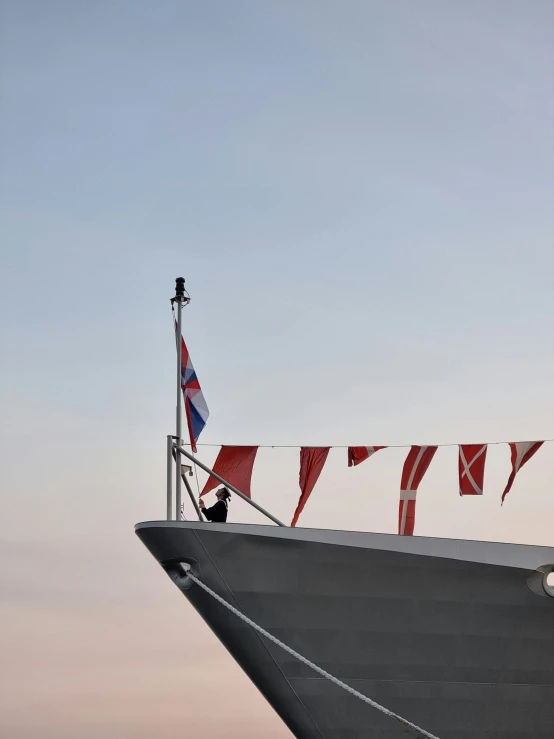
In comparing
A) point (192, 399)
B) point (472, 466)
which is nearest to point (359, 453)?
point (472, 466)

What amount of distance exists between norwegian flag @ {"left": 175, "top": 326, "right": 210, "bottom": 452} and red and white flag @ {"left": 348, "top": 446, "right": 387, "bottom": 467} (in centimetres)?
196

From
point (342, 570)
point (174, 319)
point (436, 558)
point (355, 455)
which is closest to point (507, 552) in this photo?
point (436, 558)

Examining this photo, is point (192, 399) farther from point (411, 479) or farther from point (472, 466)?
point (472, 466)

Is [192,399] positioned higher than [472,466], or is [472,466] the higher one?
[192,399]

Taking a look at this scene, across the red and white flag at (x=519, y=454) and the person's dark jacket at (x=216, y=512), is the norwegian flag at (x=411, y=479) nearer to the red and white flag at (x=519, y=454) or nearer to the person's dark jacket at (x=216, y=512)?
the red and white flag at (x=519, y=454)

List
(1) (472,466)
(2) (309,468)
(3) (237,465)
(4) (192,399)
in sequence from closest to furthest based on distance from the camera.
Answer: (4) (192,399)
(3) (237,465)
(2) (309,468)
(1) (472,466)

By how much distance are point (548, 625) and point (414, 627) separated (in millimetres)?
1397

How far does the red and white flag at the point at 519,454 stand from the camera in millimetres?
12508

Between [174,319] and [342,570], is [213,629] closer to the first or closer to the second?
[342,570]

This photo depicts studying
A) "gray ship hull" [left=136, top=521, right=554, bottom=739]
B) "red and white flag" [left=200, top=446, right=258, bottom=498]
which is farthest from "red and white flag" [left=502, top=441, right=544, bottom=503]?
"red and white flag" [left=200, top=446, right=258, bottom=498]

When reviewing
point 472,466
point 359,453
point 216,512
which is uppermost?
point 359,453

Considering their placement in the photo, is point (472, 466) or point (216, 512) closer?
point (216, 512)

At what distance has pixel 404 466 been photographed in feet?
40.5

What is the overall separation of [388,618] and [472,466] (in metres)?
2.69
